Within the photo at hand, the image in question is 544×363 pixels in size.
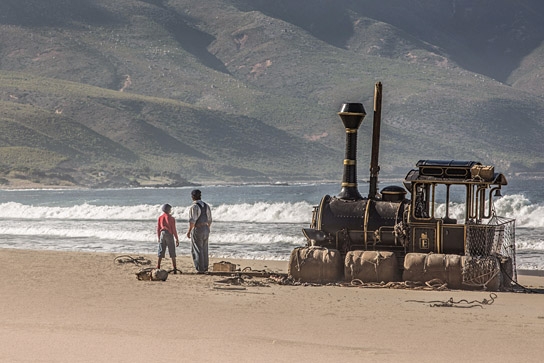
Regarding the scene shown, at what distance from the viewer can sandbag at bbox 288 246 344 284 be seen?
16.1m

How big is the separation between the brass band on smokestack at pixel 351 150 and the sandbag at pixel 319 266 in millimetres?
861

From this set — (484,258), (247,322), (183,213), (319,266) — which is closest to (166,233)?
(319,266)

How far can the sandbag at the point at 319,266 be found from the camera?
16.1 m

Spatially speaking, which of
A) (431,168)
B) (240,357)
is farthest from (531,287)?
(240,357)

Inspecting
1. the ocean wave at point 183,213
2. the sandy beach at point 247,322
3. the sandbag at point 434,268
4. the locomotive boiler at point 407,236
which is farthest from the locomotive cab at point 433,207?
the ocean wave at point 183,213

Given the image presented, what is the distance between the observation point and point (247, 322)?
12.2 m

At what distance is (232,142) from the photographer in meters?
172

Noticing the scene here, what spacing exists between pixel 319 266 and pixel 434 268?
1.60 m

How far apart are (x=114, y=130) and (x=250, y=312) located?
500ft

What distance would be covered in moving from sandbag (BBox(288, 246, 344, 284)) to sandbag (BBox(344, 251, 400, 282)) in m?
0.23

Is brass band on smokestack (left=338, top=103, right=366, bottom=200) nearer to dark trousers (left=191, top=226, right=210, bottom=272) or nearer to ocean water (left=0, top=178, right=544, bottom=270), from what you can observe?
dark trousers (left=191, top=226, right=210, bottom=272)

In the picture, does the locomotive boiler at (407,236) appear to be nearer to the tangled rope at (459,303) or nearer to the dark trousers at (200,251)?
the tangled rope at (459,303)

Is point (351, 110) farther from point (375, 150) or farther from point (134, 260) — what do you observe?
point (134, 260)

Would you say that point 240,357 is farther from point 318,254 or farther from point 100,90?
point 100,90
